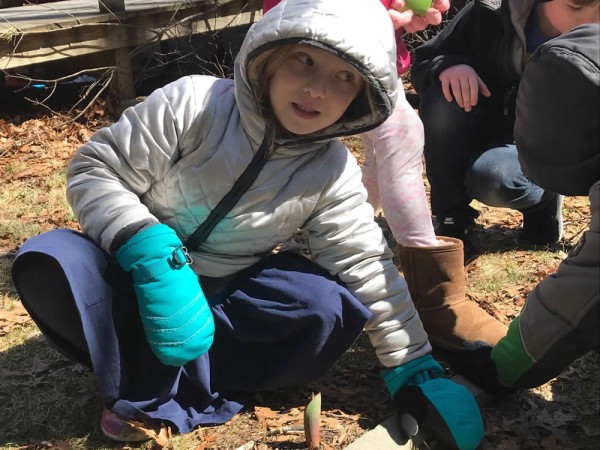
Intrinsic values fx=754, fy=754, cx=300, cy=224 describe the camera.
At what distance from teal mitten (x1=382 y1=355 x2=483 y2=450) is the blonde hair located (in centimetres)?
85

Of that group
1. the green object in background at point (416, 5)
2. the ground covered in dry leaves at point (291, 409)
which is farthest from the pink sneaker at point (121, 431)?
the green object in background at point (416, 5)

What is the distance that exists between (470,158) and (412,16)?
84 cm

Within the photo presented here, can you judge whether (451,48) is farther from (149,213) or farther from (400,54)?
(149,213)

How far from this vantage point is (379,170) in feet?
9.59

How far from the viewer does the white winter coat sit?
2137 mm

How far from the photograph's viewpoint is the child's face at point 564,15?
2.79 m

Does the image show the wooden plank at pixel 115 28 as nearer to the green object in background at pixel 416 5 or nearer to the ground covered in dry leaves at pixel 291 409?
the ground covered in dry leaves at pixel 291 409

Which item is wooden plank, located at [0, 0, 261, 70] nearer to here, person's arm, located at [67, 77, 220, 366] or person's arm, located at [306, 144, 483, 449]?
person's arm, located at [67, 77, 220, 366]

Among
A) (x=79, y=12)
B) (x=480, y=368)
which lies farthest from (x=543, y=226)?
(x=79, y=12)

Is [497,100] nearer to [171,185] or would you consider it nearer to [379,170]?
[379,170]

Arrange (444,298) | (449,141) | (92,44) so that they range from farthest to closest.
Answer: (92,44) < (449,141) < (444,298)

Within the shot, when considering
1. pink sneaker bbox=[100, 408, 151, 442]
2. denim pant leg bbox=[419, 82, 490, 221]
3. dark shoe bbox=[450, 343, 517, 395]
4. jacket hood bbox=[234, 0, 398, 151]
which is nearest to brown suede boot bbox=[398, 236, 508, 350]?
dark shoe bbox=[450, 343, 517, 395]

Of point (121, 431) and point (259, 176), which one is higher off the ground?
point (259, 176)

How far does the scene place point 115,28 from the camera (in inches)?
238
